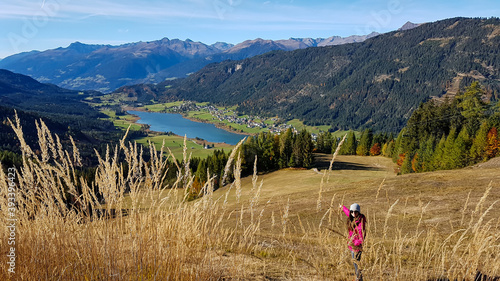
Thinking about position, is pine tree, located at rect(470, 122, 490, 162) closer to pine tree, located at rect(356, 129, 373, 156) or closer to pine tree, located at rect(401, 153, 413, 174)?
pine tree, located at rect(401, 153, 413, 174)

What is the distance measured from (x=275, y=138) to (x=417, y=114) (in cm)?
3689

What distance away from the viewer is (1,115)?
18525cm

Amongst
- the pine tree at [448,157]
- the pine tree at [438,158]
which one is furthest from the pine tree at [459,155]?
the pine tree at [438,158]

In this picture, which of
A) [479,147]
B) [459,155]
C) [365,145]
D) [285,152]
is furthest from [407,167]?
[365,145]

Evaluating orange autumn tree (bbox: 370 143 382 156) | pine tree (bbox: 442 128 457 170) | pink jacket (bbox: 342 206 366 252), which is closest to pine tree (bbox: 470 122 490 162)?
pine tree (bbox: 442 128 457 170)

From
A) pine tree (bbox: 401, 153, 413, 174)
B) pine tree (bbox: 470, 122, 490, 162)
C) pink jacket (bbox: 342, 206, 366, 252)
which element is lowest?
pine tree (bbox: 401, 153, 413, 174)

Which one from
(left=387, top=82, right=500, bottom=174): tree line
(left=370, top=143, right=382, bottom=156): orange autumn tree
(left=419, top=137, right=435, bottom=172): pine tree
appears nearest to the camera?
(left=387, top=82, right=500, bottom=174): tree line

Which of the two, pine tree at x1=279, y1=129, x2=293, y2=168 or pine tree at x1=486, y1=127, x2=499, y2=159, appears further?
pine tree at x1=279, y1=129, x2=293, y2=168

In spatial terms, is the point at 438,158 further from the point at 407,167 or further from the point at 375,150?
the point at 375,150

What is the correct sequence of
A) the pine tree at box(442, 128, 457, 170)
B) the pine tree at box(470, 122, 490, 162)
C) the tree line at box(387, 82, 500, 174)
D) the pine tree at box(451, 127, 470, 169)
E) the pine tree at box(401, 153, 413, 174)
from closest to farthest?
the pine tree at box(451, 127, 470, 169) → the pine tree at box(442, 128, 457, 170) → the pine tree at box(470, 122, 490, 162) → the tree line at box(387, 82, 500, 174) → the pine tree at box(401, 153, 413, 174)

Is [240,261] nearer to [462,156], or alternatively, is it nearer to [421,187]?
[421,187]

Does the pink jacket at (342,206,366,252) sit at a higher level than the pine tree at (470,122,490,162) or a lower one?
higher

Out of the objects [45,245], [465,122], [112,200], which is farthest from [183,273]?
[465,122]

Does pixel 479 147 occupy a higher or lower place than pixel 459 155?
higher
